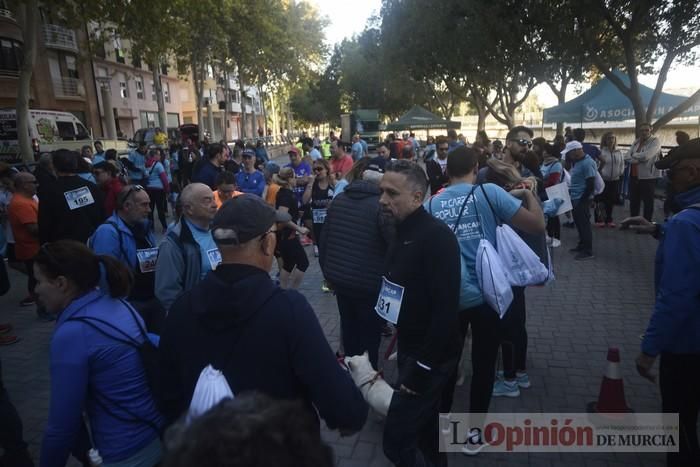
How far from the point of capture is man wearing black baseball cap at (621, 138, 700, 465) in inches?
85.7

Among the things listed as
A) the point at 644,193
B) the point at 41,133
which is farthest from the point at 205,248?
the point at 41,133

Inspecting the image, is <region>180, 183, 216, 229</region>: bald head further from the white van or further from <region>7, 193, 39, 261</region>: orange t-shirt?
the white van

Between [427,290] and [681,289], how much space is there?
124 cm

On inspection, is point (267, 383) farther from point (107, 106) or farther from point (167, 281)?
point (107, 106)

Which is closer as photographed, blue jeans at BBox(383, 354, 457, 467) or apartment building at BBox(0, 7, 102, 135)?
blue jeans at BBox(383, 354, 457, 467)

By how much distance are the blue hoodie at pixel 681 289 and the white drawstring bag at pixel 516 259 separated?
2.48ft

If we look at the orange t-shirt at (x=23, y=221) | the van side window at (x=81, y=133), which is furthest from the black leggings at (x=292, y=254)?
the van side window at (x=81, y=133)

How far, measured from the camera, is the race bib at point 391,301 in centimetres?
239

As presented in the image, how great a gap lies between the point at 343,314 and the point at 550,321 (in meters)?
2.94

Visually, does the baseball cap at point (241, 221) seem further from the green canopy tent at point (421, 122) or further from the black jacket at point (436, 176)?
the green canopy tent at point (421, 122)

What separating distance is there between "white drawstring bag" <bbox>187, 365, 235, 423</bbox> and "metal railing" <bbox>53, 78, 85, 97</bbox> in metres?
34.6

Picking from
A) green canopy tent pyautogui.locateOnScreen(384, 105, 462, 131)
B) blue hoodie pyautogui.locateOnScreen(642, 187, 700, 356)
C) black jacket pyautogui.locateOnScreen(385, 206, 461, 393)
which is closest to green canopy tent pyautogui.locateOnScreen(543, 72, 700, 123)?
green canopy tent pyautogui.locateOnScreen(384, 105, 462, 131)

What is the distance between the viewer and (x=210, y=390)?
4.46 feet

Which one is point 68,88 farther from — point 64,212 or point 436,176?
point 64,212
